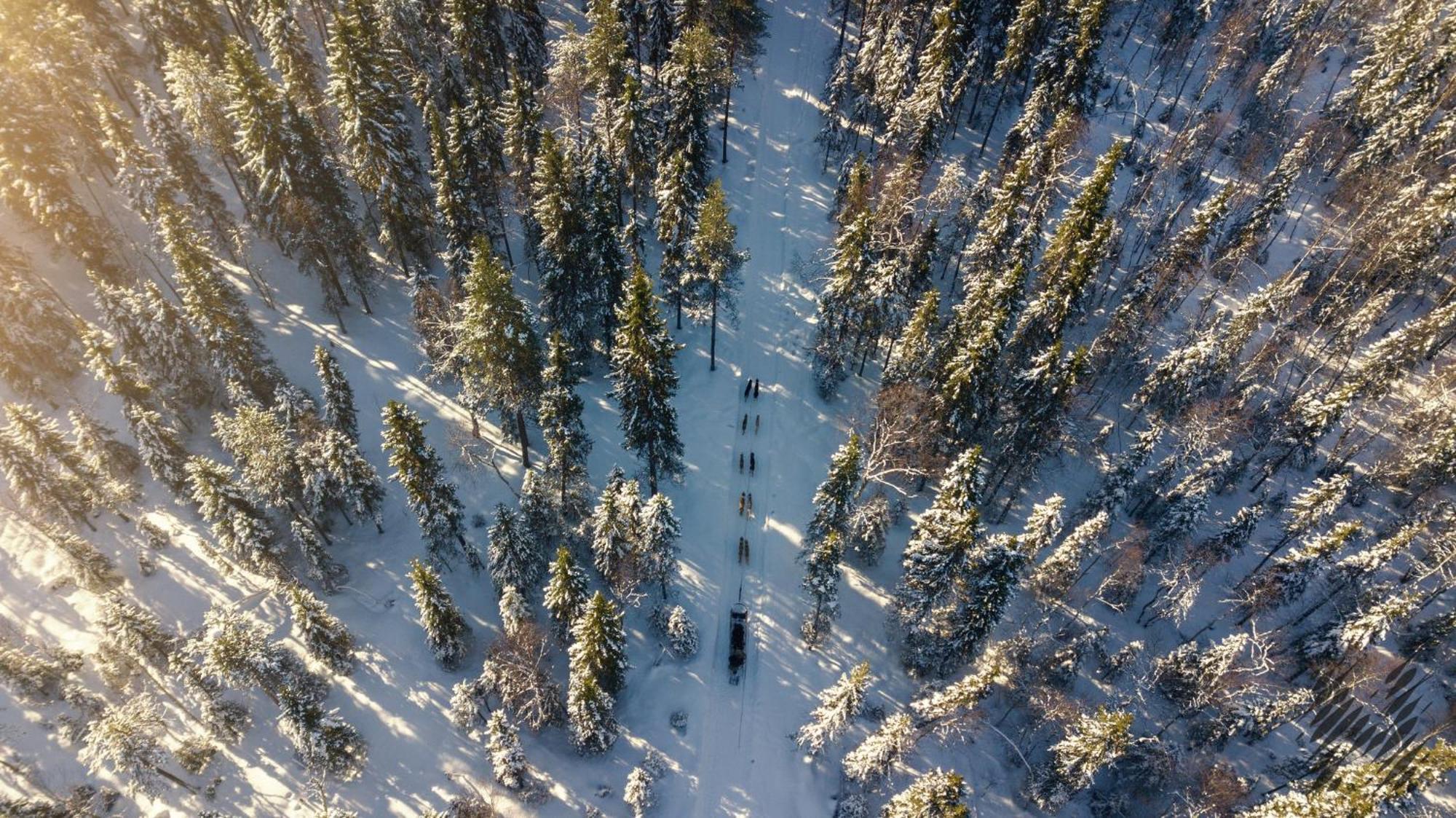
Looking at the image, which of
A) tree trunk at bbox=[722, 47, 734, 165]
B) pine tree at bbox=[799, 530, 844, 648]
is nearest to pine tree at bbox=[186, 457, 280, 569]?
pine tree at bbox=[799, 530, 844, 648]

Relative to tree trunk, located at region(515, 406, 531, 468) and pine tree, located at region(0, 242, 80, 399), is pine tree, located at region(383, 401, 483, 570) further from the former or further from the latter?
pine tree, located at region(0, 242, 80, 399)

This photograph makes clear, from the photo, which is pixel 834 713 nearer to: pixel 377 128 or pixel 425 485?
pixel 425 485

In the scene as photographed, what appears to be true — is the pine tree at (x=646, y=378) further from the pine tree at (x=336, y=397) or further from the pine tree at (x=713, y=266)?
the pine tree at (x=336, y=397)

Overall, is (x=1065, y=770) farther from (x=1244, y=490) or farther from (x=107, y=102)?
(x=107, y=102)

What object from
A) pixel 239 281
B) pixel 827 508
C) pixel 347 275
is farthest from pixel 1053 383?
pixel 239 281

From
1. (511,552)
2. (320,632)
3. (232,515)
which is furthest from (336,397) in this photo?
(511,552)
